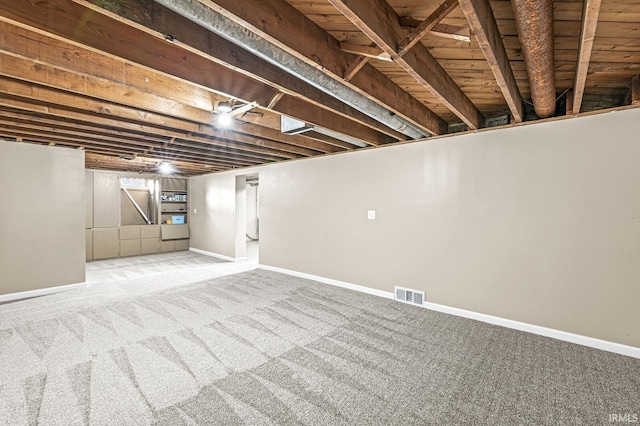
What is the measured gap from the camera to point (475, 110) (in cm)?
314

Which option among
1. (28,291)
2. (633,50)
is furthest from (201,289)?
(633,50)

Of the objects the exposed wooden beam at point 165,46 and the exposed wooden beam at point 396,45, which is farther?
the exposed wooden beam at point 165,46

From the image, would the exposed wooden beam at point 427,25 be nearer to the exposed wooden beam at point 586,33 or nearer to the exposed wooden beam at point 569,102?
the exposed wooden beam at point 586,33

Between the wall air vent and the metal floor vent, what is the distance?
8.12 ft

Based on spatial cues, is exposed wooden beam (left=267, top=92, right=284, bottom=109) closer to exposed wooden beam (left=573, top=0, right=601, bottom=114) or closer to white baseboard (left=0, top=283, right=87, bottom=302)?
exposed wooden beam (left=573, top=0, right=601, bottom=114)

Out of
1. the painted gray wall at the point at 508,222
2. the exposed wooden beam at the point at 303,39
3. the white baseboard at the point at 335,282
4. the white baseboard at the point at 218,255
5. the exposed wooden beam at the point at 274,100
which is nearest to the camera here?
the exposed wooden beam at the point at 303,39

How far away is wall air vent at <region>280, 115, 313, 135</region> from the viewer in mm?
3160

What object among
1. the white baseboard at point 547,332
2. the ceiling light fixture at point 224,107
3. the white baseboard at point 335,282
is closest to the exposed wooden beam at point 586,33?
the white baseboard at point 547,332

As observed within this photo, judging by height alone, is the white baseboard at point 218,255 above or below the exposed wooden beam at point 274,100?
below

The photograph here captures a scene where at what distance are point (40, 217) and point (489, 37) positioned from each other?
5.84m

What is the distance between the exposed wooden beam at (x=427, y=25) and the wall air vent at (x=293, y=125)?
5.27ft

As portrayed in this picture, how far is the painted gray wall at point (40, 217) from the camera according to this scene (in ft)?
13.4

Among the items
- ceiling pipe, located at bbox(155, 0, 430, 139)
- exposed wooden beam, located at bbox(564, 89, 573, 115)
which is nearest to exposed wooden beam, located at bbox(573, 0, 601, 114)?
exposed wooden beam, located at bbox(564, 89, 573, 115)

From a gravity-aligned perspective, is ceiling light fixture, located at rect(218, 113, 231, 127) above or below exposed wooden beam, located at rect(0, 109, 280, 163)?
below
